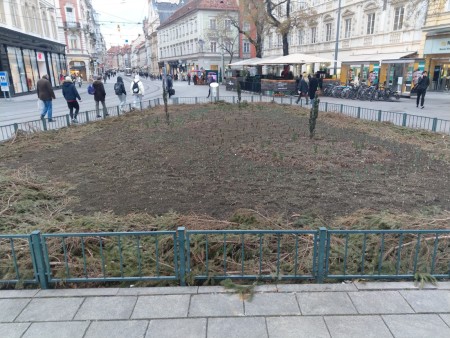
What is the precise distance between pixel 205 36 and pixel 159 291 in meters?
56.8

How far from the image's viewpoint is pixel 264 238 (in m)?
4.22

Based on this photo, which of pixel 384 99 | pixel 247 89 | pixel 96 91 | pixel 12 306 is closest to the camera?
pixel 12 306

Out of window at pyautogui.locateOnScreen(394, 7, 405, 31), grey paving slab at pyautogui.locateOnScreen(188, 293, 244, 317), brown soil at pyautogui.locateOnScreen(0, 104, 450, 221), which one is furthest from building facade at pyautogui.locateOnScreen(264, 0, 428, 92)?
grey paving slab at pyautogui.locateOnScreen(188, 293, 244, 317)

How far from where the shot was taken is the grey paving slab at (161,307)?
3.17 meters

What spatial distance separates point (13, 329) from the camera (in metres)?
3.01

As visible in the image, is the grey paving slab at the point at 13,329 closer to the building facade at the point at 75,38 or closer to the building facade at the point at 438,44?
the building facade at the point at 438,44

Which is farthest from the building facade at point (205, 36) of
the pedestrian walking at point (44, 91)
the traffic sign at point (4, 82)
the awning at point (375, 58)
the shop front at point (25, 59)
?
the pedestrian walking at point (44, 91)

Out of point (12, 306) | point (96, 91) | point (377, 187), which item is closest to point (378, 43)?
point (96, 91)

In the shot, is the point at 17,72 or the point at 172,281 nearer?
the point at 172,281

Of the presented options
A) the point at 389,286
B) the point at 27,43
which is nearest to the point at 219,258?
the point at 389,286

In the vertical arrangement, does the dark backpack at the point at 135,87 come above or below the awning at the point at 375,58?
below

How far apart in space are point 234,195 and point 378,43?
1149 inches

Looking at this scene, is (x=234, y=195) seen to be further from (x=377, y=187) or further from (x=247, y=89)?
(x=247, y=89)

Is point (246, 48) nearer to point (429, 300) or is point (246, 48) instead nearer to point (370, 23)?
point (370, 23)
